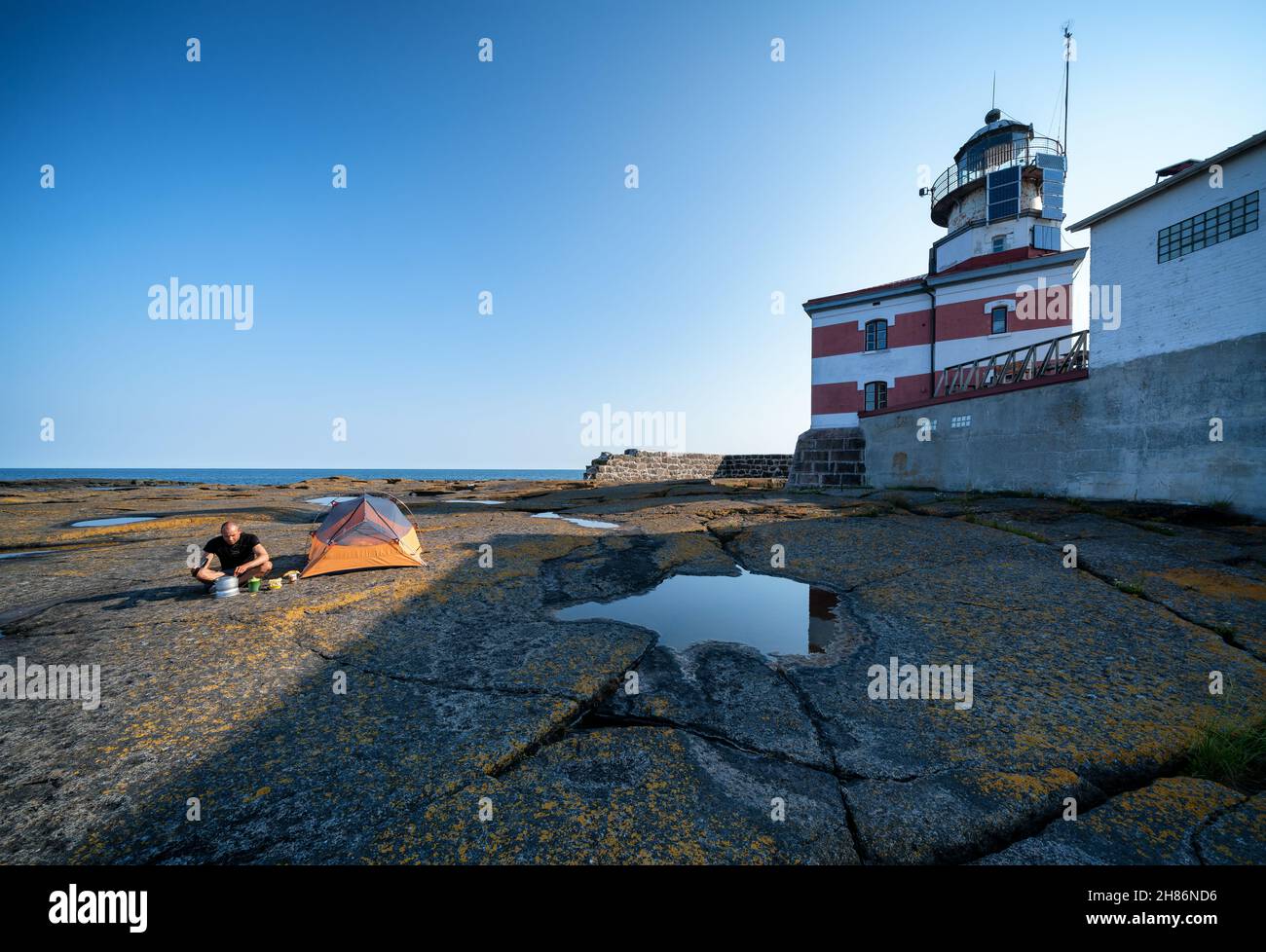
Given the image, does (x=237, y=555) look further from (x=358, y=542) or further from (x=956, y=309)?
(x=956, y=309)

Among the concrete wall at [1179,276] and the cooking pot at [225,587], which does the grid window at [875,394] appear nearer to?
the concrete wall at [1179,276]

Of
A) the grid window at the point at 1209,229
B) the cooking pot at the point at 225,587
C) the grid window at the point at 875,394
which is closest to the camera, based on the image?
the cooking pot at the point at 225,587

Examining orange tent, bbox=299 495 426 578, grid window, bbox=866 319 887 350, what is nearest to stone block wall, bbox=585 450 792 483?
grid window, bbox=866 319 887 350

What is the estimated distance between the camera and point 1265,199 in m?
A: 7.84

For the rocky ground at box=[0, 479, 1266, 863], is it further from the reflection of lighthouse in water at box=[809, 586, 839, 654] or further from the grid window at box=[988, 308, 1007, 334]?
the grid window at box=[988, 308, 1007, 334]

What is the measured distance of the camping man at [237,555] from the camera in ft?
17.3

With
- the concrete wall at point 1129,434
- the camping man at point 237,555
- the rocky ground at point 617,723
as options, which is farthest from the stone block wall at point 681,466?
the rocky ground at point 617,723

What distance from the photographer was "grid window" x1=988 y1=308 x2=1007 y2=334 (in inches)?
744

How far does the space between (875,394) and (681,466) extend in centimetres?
1066

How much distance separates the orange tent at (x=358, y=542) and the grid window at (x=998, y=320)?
22083 mm

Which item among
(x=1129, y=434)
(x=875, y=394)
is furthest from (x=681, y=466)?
(x=1129, y=434)

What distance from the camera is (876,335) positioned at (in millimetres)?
20844
